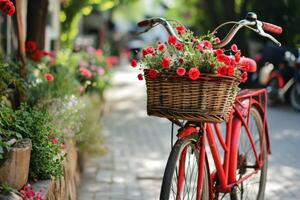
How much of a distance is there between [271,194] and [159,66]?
8.71 ft

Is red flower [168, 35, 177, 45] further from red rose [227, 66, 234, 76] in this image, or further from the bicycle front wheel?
the bicycle front wheel

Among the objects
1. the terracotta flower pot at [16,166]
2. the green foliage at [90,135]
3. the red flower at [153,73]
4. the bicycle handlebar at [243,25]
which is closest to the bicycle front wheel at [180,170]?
the red flower at [153,73]

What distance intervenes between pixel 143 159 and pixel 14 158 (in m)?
3.73

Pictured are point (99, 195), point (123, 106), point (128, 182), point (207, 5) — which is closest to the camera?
point (99, 195)

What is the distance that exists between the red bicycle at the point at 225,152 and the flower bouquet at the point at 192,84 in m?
0.18

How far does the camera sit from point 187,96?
333 centimetres

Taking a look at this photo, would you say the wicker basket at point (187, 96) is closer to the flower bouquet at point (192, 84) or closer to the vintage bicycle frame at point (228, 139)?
the flower bouquet at point (192, 84)

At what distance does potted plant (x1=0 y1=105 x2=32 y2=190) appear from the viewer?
11.3 feet

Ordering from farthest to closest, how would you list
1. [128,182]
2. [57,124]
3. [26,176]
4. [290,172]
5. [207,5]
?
1. [207,5]
2. [290,172]
3. [128,182]
4. [57,124]
5. [26,176]

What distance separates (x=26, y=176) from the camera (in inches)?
143

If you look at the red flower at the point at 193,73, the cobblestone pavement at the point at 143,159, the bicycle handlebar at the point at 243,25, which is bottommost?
the cobblestone pavement at the point at 143,159

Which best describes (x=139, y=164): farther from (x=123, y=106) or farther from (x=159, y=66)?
(x=123, y=106)

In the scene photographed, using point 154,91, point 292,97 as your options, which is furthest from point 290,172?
point 292,97

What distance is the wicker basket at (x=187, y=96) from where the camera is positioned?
3.33 m
